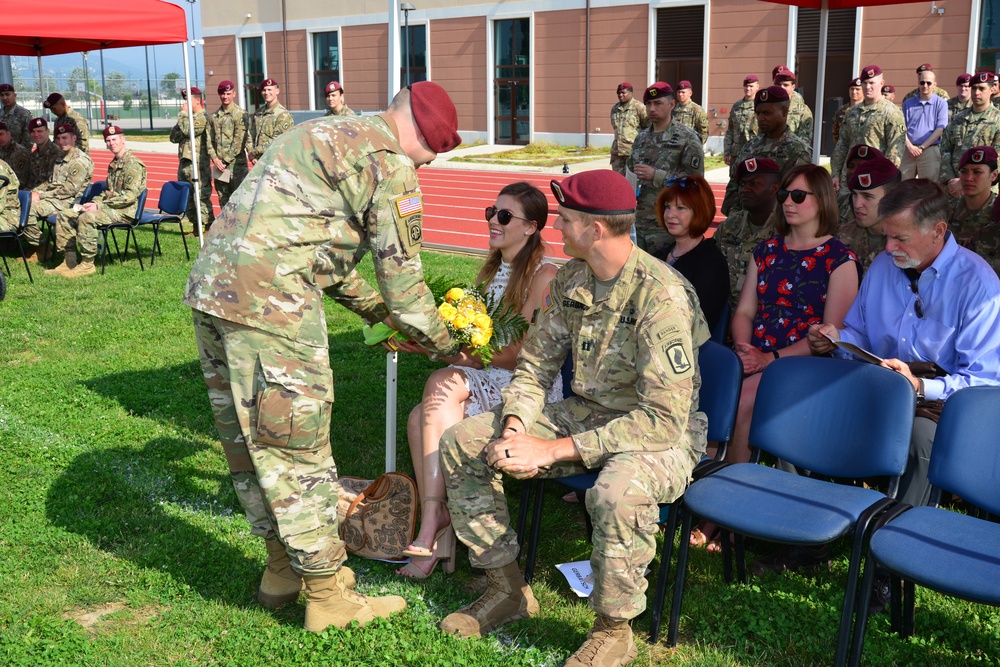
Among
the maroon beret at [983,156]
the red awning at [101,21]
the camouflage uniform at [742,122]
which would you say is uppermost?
the red awning at [101,21]

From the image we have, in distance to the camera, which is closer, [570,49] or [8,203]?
[8,203]

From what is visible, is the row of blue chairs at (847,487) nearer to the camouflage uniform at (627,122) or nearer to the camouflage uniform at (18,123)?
the camouflage uniform at (627,122)

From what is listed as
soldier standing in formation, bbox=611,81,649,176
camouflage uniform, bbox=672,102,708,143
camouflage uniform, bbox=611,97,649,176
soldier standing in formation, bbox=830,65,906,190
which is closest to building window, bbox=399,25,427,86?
soldier standing in formation, bbox=611,81,649,176

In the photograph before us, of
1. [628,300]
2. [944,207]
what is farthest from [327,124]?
[944,207]

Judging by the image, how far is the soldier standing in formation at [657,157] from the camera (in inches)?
280

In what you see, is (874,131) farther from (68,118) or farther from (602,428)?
(68,118)

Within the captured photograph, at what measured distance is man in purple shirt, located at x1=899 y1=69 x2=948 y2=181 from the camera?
11656 mm

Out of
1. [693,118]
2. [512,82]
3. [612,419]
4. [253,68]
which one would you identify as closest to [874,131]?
[693,118]

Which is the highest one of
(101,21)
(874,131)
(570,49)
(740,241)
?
(570,49)

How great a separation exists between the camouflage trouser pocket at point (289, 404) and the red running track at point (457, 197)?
6.97 metres

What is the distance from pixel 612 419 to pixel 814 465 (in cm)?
83

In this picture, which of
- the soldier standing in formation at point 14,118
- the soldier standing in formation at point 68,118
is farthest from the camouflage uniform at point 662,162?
the soldier standing in formation at point 14,118

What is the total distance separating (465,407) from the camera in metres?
3.96

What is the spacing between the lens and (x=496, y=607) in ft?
10.6
